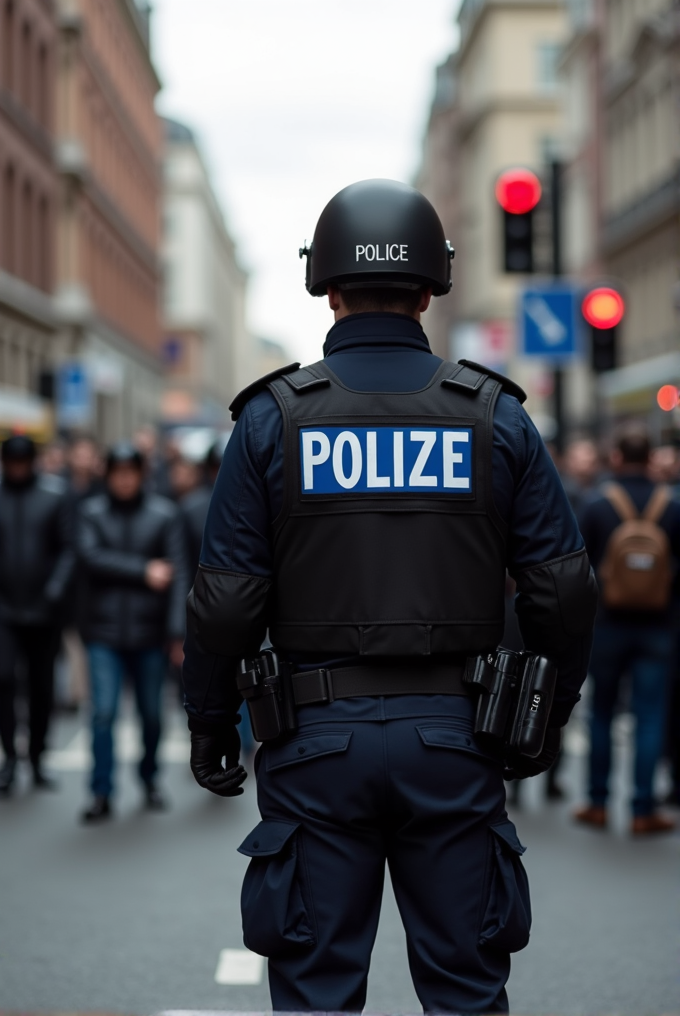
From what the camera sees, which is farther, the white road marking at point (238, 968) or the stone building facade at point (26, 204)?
the stone building facade at point (26, 204)

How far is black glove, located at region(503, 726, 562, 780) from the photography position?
3.46 metres

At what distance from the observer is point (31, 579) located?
9.67m

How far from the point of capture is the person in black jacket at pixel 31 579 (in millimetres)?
9562

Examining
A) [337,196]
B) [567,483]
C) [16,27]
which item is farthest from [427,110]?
[337,196]

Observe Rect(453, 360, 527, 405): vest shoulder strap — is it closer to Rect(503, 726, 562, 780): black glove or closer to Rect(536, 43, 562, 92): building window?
Rect(503, 726, 562, 780): black glove

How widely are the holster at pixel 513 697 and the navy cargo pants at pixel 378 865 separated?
0.07 m

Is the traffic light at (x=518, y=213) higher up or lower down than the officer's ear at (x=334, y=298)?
higher up

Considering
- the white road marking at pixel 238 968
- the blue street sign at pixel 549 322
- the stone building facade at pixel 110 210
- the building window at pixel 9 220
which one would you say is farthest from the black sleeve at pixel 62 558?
the building window at pixel 9 220

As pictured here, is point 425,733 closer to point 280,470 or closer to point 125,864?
point 280,470

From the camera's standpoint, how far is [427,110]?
106812mm

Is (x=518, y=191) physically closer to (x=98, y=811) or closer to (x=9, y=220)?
(x=98, y=811)

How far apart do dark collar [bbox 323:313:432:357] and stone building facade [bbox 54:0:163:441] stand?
29.9 m

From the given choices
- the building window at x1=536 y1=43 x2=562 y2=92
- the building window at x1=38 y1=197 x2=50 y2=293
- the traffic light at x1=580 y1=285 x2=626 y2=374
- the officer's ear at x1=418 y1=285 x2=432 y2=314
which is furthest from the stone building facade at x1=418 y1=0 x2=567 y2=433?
the officer's ear at x1=418 y1=285 x2=432 y2=314

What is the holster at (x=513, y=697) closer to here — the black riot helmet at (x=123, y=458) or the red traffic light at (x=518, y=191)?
the black riot helmet at (x=123, y=458)
